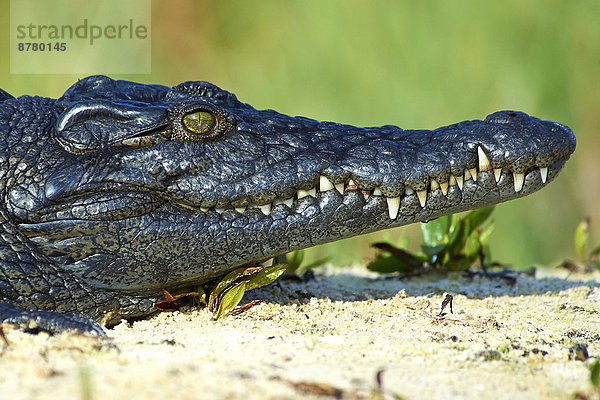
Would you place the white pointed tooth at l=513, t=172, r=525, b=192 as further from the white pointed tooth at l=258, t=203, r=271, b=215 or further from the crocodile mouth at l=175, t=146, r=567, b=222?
the white pointed tooth at l=258, t=203, r=271, b=215

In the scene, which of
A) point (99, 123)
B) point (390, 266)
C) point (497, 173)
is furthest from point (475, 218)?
point (99, 123)

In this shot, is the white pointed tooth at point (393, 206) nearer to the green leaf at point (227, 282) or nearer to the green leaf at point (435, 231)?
the green leaf at point (227, 282)

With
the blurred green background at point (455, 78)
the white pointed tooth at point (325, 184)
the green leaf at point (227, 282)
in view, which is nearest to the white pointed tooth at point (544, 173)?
the white pointed tooth at point (325, 184)

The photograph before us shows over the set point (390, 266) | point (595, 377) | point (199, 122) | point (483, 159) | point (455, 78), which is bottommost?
point (595, 377)

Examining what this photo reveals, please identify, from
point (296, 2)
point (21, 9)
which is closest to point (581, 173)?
point (296, 2)

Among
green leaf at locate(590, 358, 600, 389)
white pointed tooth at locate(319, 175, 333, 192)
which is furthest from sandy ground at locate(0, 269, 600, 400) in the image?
white pointed tooth at locate(319, 175, 333, 192)

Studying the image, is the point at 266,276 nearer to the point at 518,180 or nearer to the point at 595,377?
the point at 518,180

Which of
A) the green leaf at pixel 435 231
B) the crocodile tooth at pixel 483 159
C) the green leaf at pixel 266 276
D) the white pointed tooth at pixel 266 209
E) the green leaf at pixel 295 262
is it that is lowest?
the green leaf at pixel 266 276
